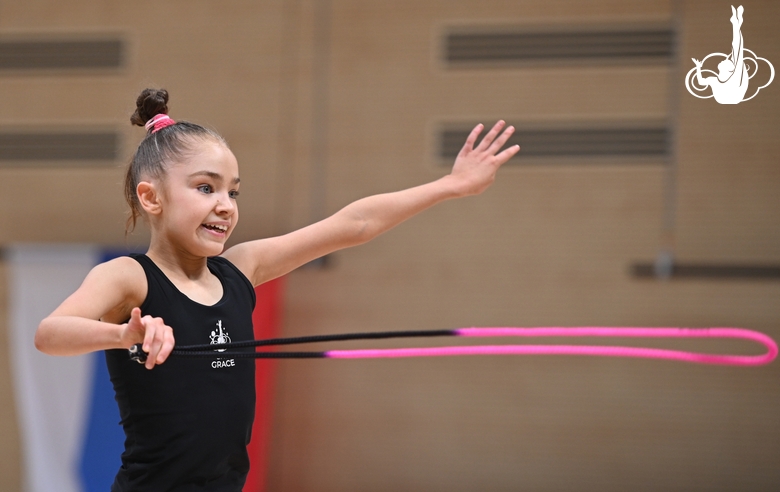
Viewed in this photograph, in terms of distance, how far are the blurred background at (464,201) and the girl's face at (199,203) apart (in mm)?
2581

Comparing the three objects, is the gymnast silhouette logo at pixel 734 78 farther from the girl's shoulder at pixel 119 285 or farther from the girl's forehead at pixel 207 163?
the girl's shoulder at pixel 119 285

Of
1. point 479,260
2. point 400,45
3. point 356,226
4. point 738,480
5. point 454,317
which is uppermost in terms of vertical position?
point 400,45

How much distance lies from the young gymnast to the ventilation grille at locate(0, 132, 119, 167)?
10.8ft

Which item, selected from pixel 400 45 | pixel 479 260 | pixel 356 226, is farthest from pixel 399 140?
pixel 356 226

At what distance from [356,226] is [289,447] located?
9.88 ft

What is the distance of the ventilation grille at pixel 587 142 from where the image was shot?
4.52m

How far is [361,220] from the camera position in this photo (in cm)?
203

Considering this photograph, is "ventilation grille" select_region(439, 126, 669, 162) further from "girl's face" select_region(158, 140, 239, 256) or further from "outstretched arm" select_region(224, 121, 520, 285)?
"girl's face" select_region(158, 140, 239, 256)

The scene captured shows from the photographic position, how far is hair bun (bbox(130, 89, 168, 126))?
190 cm

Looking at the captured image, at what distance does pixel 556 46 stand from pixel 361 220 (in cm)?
299

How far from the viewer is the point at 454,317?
4.61 m

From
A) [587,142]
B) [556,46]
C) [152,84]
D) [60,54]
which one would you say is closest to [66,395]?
[152,84]

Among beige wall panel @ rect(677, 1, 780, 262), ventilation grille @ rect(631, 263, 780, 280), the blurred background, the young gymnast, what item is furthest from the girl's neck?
beige wall panel @ rect(677, 1, 780, 262)

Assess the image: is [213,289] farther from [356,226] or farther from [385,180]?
[385,180]
